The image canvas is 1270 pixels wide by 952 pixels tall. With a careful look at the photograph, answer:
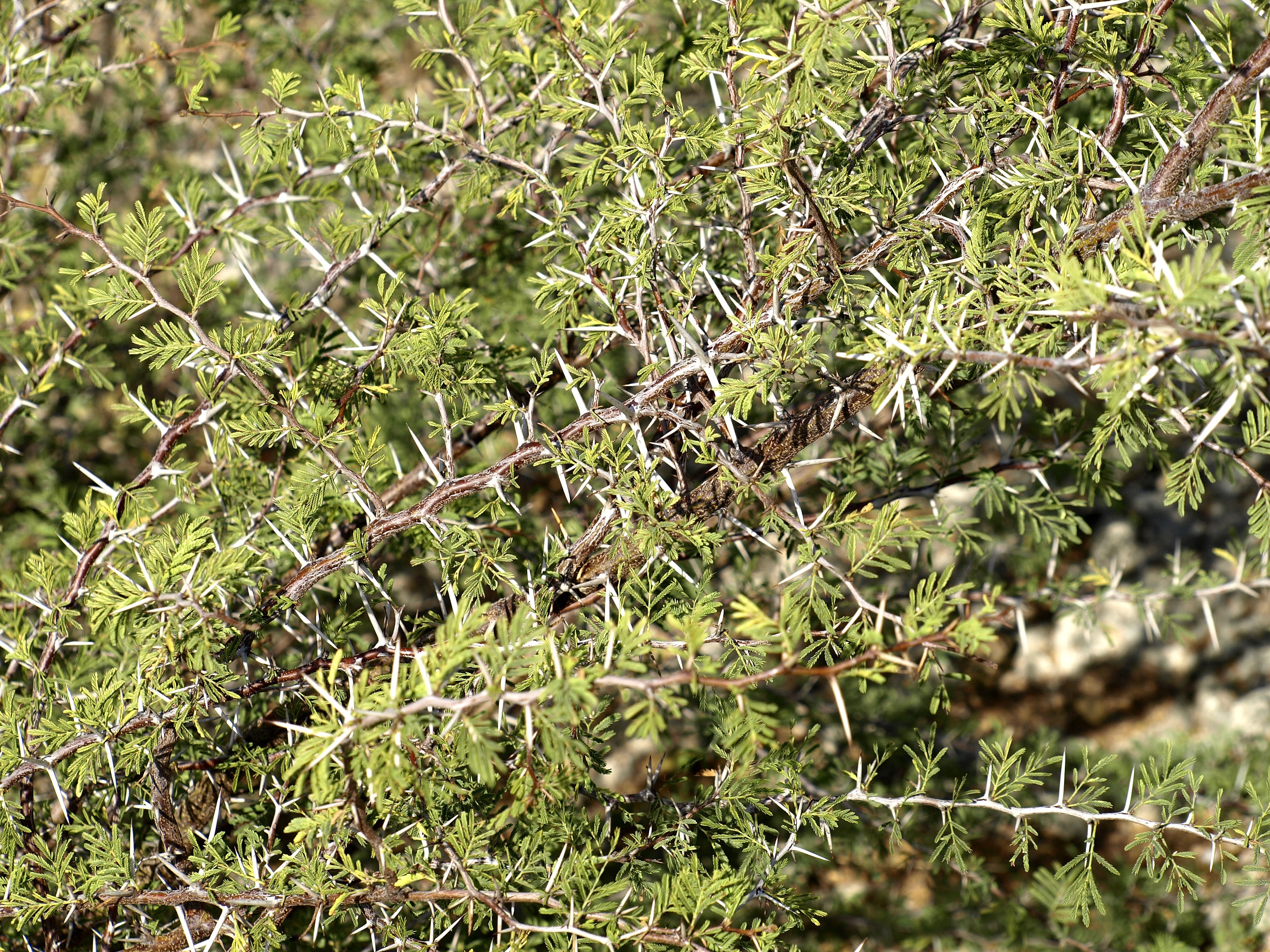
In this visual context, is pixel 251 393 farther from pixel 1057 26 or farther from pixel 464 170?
pixel 1057 26

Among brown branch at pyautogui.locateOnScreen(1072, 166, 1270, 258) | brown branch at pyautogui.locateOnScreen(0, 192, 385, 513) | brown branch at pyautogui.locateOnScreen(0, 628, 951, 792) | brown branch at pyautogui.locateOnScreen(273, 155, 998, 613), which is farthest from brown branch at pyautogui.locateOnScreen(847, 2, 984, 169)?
brown branch at pyautogui.locateOnScreen(0, 192, 385, 513)

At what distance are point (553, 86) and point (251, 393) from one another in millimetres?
748

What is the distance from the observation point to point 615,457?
1201 mm

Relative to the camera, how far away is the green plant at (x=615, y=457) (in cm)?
103

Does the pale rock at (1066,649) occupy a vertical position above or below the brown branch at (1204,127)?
below

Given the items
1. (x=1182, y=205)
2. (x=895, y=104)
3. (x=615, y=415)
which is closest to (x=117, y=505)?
(x=615, y=415)

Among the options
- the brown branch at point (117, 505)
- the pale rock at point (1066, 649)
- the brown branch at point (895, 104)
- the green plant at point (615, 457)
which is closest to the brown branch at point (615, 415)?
the green plant at point (615, 457)

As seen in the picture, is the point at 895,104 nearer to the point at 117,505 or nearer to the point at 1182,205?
the point at 1182,205

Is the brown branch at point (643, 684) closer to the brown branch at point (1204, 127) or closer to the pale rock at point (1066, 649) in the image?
the brown branch at point (1204, 127)

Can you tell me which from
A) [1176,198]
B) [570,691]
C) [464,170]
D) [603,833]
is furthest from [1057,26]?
[603,833]

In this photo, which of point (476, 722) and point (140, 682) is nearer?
point (476, 722)

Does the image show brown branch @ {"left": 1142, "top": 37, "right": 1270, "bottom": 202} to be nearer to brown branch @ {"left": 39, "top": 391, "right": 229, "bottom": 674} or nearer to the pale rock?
brown branch @ {"left": 39, "top": 391, "right": 229, "bottom": 674}

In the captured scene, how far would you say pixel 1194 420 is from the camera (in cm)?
116

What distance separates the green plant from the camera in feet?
3.39
